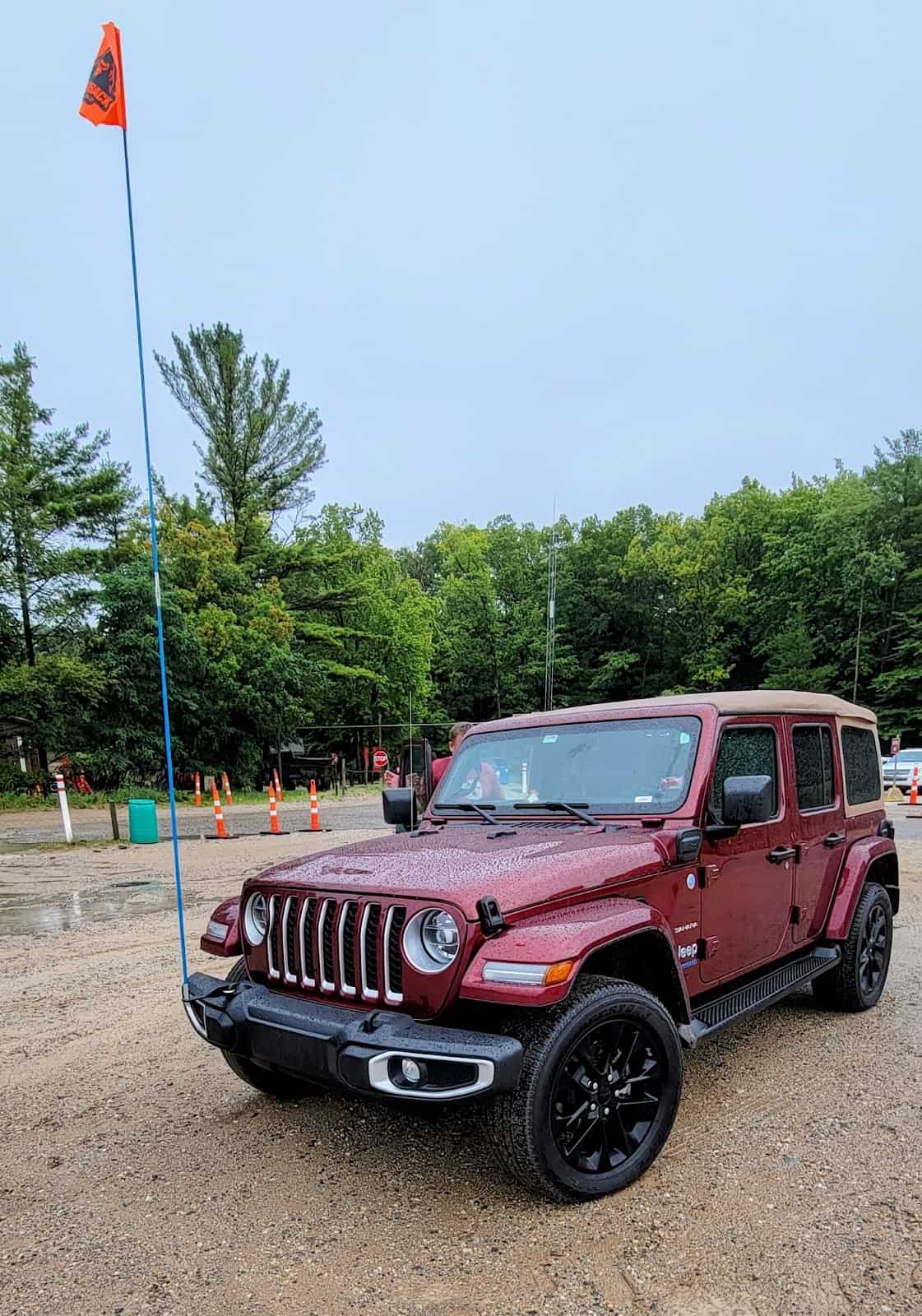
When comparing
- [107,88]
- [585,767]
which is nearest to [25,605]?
[107,88]

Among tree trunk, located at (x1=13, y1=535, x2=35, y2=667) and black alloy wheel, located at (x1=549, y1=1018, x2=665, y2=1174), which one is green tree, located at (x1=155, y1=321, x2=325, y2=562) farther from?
black alloy wheel, located at (x1=549, y1=1018, x2=665, y2=1174)

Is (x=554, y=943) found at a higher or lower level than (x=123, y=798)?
higher

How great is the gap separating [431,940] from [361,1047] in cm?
38

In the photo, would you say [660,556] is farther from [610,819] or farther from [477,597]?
[610,819]

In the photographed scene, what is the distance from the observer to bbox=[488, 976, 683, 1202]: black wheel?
258 cm

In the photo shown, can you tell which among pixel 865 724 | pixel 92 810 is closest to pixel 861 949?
pixel 865 724

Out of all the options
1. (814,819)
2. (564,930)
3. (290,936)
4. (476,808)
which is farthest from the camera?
(814,819)

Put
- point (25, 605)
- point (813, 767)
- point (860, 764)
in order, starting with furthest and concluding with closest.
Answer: point (25, 605) → point (860, 764) → point (813, 767)

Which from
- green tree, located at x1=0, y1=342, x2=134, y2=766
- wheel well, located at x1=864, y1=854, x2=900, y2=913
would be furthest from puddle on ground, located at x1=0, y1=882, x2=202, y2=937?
green tree, located at x1=0, y1=342, x2=134, y2=766

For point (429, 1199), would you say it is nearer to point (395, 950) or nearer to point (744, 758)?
point (395, 950)

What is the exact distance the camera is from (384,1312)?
228 centimetres

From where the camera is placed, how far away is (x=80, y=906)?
27.8 feet

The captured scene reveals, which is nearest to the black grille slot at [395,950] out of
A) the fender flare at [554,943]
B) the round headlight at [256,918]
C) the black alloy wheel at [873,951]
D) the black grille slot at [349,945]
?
the black grille slot at [349,945]

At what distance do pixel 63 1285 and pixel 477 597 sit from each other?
50697 mm
